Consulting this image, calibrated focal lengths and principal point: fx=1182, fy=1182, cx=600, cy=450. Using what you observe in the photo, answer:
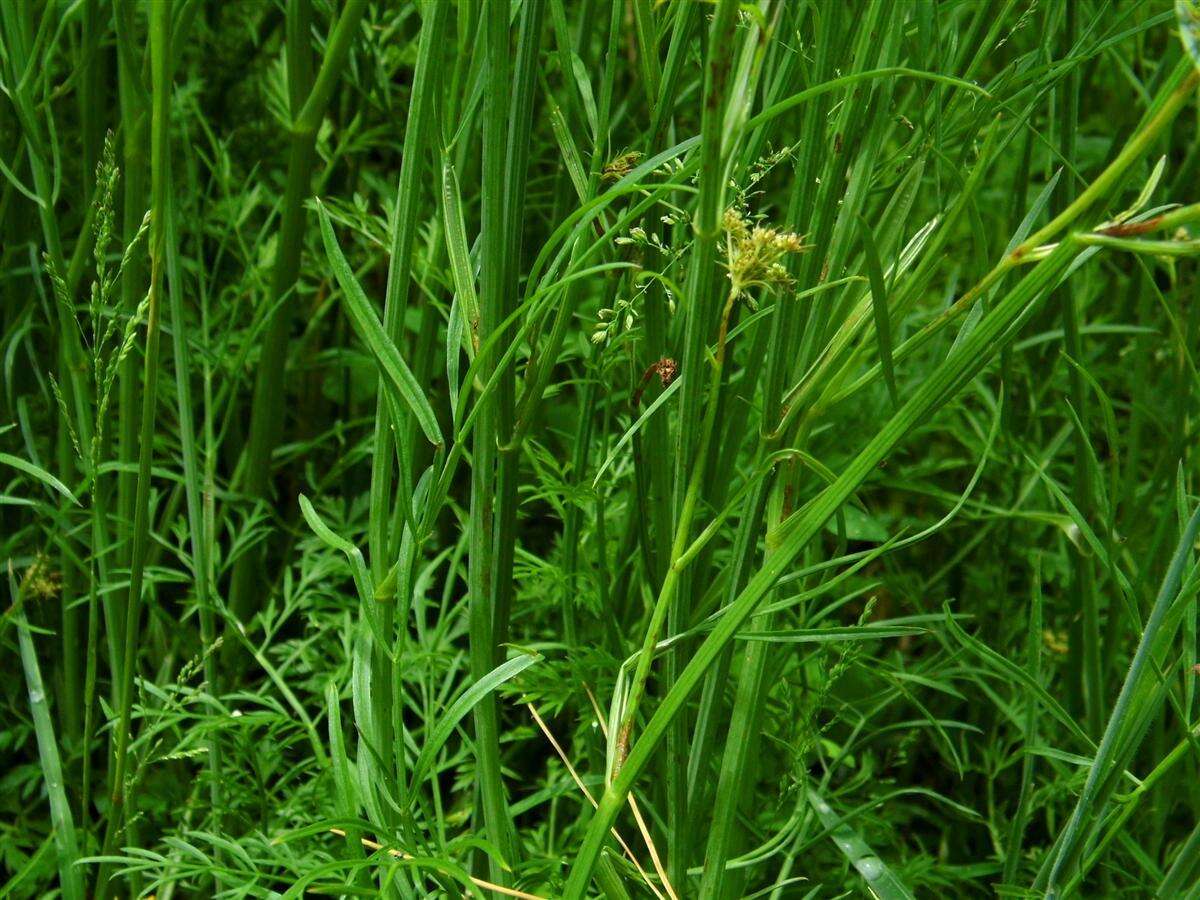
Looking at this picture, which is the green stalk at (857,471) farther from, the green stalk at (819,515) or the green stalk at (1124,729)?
the green stalk at (1124,729)

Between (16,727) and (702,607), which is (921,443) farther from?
(16,727)

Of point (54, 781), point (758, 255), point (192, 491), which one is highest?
point (758, 255)

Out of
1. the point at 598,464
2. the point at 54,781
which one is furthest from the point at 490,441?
the point at 54,781

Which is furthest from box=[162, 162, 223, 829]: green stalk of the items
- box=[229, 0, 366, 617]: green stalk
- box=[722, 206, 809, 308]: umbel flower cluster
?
box=[722, 206, 809, 308]: umbel flower cluster

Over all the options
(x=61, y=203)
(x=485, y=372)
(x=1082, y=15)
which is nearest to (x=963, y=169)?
(x=485, y=372)

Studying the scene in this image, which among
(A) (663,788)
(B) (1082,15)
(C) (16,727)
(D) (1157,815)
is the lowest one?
(C) (16,727)

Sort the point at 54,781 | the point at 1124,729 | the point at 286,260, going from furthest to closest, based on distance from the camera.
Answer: the point at 286,260, the point at 54,781, the point at 1124,729

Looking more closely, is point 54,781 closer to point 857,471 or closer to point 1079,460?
point 857,471
